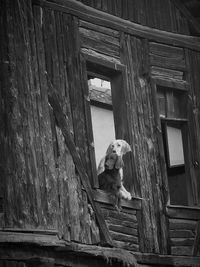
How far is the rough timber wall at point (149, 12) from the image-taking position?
69.5 feet

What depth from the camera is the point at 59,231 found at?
18219mm

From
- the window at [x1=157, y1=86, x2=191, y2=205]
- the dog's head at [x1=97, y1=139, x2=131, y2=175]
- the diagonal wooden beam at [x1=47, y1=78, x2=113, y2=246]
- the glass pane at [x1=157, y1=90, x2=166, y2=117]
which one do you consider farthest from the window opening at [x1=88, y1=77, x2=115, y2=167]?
the diagonal wooden beam at [x1=47, y1=78, x2=113, y2=246]

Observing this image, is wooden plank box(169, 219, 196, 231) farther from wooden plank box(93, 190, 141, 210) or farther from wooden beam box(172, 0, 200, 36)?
wooden beam box(172, 0, 200, 36)

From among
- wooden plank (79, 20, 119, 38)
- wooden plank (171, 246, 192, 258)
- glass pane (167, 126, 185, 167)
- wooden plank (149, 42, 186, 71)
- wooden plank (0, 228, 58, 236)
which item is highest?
wooden plank (79, 20, 119, 38)

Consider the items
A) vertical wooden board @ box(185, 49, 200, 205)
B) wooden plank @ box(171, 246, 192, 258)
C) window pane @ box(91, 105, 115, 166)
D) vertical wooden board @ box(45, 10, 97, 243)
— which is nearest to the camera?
vertical wooden board @ box(45, 10, 97, 243)

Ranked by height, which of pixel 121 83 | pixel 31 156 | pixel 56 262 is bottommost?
pixel 56 262

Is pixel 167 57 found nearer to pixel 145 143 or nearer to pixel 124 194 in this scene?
pixel 145 143

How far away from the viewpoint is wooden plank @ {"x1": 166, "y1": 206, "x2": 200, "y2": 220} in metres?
20.9

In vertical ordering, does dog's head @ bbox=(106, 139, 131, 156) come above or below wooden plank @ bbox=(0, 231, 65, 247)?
above

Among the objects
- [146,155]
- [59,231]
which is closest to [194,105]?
[146,155]

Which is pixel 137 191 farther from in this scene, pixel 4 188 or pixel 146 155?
pixel 4 188

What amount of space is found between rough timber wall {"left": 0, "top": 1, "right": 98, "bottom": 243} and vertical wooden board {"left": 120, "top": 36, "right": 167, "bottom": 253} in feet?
4.61

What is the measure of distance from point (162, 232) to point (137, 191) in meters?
0.81

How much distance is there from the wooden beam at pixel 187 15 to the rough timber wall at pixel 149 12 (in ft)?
0.20
